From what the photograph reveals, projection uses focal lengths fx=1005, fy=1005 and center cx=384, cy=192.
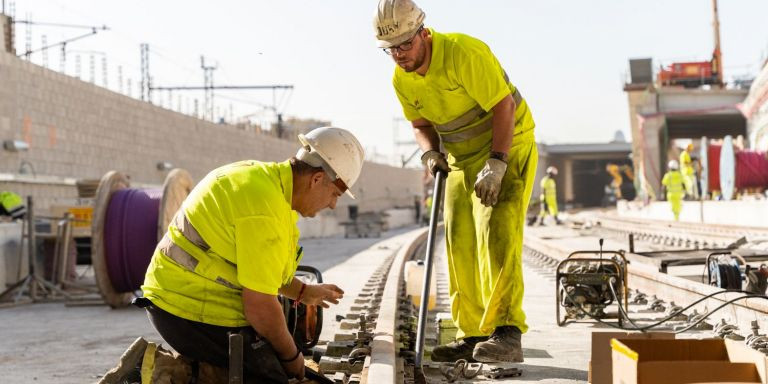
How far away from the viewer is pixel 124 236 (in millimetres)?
9578

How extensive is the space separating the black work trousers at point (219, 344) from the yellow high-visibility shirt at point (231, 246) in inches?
1.2

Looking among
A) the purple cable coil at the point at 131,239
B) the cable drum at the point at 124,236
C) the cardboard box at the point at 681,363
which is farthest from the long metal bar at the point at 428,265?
the purple cable coil at the point at 131,239

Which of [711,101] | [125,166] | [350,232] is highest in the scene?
[711,101]

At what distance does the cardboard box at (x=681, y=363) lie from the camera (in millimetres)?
3061

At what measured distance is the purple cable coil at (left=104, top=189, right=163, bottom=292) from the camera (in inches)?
377

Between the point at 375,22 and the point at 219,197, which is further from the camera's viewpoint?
the point at 375,22

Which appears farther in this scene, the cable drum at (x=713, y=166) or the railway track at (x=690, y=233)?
the cable drum at (x=713, y=166)

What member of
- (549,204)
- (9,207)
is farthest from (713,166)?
(9,207)

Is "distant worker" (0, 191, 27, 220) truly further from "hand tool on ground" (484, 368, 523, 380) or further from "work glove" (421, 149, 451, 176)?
"hand tool on ground" (484, 368, 523, 380)

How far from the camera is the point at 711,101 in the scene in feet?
155

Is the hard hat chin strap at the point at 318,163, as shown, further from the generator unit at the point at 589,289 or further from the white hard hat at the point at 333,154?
the generator unit at the point at 589,289

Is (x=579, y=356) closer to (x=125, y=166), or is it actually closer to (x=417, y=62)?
(x=417, y=62)

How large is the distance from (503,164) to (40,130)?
15681mm

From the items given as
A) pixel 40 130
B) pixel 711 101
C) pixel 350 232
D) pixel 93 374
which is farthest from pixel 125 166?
pixel 711 101
